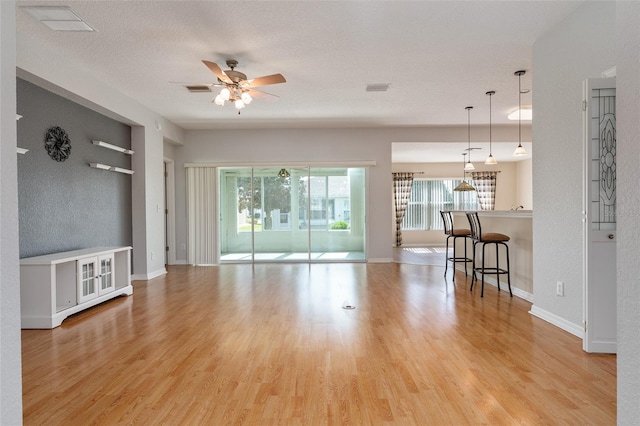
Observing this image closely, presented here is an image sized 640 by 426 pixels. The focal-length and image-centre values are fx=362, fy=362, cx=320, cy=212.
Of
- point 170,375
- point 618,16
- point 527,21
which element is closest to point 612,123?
point 527,21

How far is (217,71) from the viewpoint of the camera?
11.5ft

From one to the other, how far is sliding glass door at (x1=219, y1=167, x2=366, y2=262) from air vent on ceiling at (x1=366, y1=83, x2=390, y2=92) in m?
2.47

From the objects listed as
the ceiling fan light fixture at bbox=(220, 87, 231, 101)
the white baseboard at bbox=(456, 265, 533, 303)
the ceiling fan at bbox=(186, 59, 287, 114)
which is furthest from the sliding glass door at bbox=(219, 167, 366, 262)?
the ceiling fan light fixture at bbox=(220, 87, 231, 101)

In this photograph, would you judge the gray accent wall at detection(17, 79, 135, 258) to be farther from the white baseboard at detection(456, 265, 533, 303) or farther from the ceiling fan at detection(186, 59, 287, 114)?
the white baseboard at detection(456, 265, 533, 303)

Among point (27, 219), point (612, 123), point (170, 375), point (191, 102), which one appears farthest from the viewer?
point (191, 102)

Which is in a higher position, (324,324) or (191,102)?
(191,102)

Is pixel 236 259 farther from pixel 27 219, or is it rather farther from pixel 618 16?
pixel 618 16

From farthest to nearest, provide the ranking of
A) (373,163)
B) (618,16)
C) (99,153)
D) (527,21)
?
1. (373,163)
2. (99,153)
3. (527,21)
4. (618,16)

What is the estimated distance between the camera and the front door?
8.54 feet

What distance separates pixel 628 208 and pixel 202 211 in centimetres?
707

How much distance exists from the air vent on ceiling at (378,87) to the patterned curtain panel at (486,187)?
258 inches

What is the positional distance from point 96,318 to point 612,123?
15.8ft

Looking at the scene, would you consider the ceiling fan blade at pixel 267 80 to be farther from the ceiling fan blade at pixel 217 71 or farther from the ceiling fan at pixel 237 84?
the ceiling fan blade at pixel 217 71

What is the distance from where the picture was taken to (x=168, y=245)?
7.41 m
